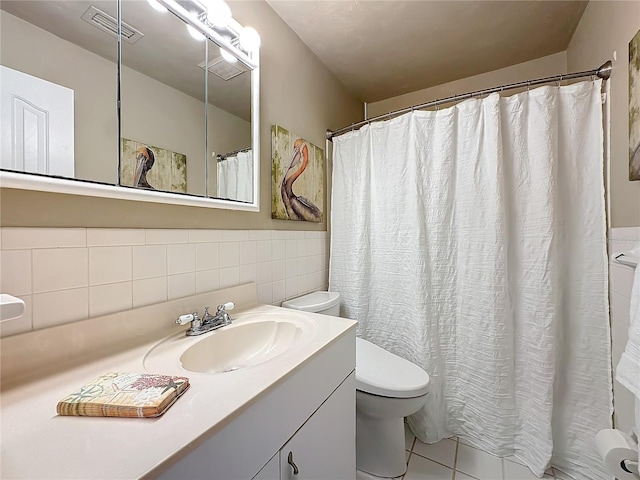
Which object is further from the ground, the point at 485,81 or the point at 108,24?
the point at 485,81

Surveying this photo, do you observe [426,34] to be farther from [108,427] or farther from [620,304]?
[108,427]

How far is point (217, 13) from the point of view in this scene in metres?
1.10

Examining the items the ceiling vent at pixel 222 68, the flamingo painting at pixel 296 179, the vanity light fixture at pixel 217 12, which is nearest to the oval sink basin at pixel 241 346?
the flamingo painting at pixel 296 179

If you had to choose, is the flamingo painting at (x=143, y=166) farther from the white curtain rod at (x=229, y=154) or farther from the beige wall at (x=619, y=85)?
the beige wall at (x=619, y=85)

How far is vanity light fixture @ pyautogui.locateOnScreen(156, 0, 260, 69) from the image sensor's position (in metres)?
1.03

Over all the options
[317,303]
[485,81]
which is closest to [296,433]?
[317,303]

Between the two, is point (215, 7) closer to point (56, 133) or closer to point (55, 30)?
point (55, 30)

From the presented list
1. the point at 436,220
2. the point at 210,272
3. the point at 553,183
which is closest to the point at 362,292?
the point at 436,220

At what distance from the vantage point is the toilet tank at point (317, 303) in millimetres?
1417

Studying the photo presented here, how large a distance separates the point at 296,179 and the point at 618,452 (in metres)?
1.66

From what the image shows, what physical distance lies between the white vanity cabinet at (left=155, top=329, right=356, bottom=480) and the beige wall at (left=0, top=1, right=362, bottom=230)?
65 cm

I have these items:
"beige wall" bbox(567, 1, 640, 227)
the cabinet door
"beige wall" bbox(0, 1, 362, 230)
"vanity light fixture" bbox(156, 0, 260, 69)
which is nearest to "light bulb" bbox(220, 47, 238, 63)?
"vanity light fixture" bbox(156, 0, 260, 69)

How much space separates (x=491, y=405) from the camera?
134 centimetres

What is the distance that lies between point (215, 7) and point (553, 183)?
157cm
